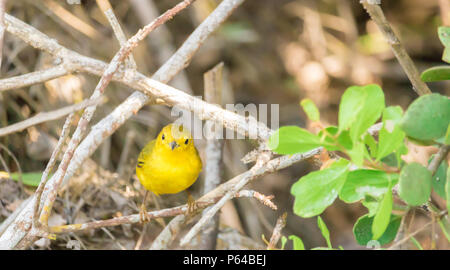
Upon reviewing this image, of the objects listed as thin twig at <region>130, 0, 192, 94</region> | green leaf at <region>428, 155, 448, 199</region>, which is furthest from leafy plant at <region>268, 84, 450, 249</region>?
thin twig at <region>130, 0, 192, 94</region>

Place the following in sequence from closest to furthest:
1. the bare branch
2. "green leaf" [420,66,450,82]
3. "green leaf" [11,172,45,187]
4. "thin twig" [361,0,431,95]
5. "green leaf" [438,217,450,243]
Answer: "green leaf" [438,217,450,243] → "green leaf" [420,66,450,82] → "thin twig" [361,0,431,95] → the bare branch → "green leaf" [11,172,45,187]

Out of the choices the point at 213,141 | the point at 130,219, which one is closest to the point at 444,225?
the point at 130,219

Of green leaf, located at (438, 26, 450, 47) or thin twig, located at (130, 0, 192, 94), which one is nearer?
green leaf, located at (438, 26, 450, 47)

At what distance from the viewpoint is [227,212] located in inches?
165

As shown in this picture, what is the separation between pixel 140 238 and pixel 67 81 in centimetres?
150

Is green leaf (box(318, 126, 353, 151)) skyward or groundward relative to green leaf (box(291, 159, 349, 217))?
skyward

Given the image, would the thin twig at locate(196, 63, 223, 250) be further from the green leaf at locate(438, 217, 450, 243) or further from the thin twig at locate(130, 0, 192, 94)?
the green leaf at locate(438, 217, 450, 243)

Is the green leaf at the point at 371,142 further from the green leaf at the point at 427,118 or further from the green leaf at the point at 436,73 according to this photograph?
the green leaf at the point at 436,73

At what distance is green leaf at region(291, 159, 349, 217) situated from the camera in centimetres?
132

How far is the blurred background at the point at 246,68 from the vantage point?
12.1 feet

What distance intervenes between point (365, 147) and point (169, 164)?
1.82 m

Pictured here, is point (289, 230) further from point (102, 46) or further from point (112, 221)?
point (112, 221)
